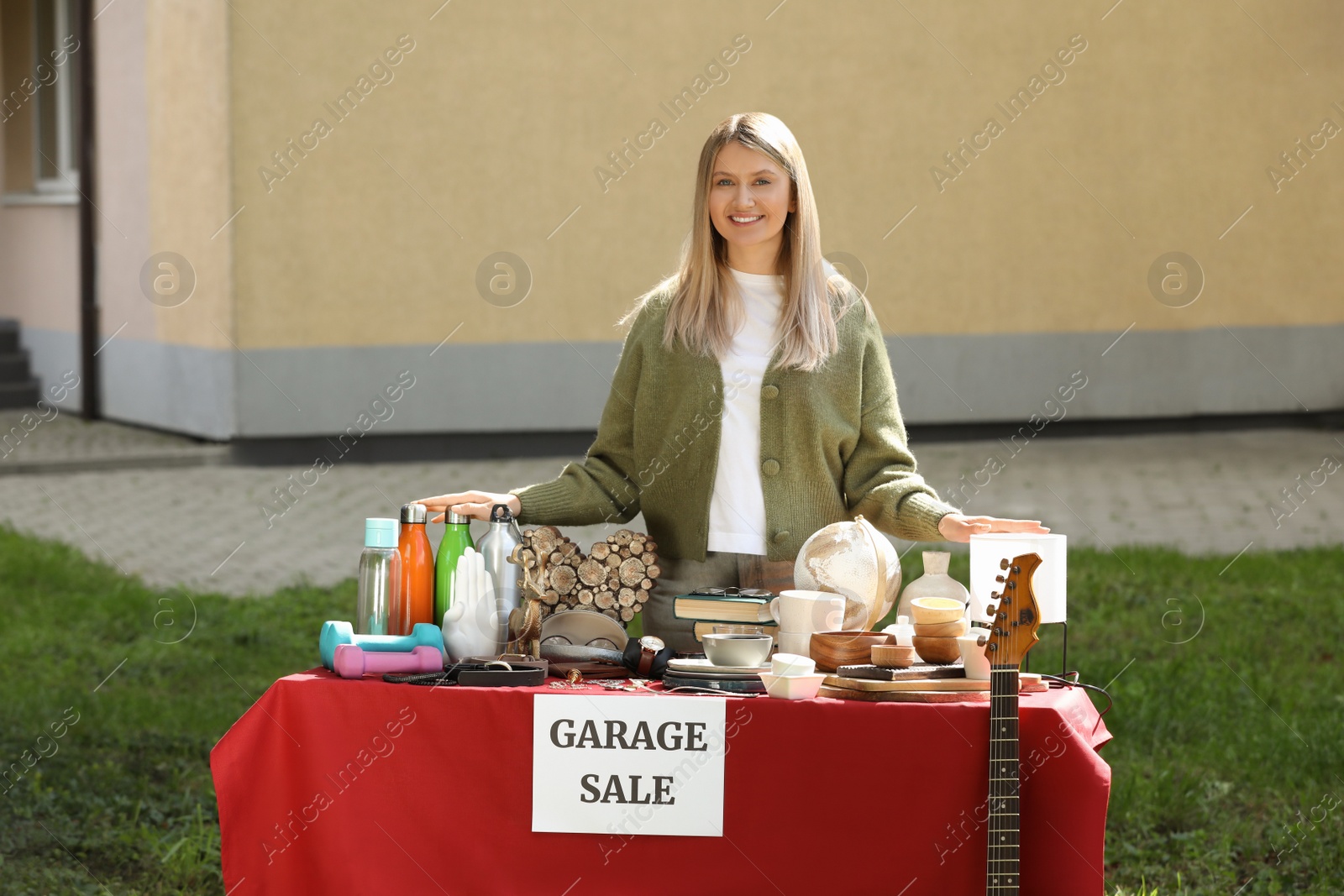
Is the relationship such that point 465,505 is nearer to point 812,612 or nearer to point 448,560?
point 448,560

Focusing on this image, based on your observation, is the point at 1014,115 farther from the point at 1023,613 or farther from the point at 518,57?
the point at 1023,613

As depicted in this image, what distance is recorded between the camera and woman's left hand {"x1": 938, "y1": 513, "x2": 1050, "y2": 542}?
9.48 ft

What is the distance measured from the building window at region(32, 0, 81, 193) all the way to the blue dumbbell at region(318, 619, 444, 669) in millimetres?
10351

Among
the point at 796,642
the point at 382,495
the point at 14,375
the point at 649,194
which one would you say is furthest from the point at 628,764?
the point at 14,375

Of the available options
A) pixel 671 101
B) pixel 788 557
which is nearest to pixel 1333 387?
pixel 671 101

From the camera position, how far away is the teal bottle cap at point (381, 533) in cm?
279

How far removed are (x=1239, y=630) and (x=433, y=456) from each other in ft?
19.7

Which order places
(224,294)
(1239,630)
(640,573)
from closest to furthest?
1. (640,573)
2. (1239,630)
3. (224,294)

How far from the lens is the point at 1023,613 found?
2539 millimetres

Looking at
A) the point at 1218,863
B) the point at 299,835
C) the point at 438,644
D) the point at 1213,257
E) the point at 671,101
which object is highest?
the point at 671,101

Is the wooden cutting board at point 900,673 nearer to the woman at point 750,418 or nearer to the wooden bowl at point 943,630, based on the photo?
the wooden bowl at point 943,630

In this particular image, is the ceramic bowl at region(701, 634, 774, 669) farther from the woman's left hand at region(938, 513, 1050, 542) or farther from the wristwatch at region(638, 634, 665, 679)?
the woman's left hand at region(938, 513, 1050, 542)

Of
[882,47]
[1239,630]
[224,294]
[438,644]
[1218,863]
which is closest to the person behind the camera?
[438,644]

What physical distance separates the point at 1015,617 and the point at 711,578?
2.91 ft
